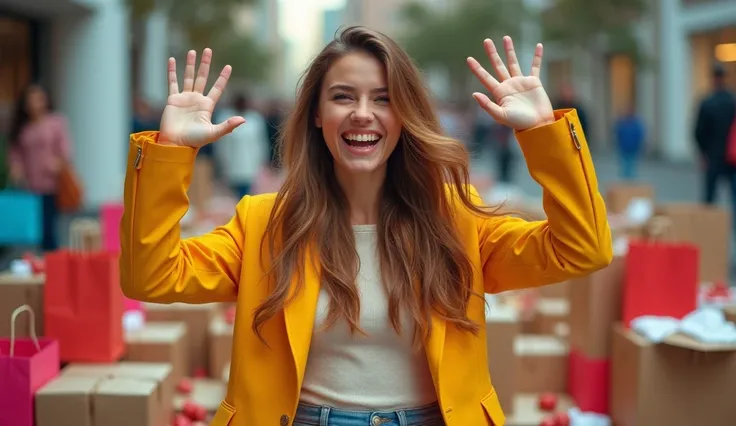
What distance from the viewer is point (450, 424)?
91.7 inches

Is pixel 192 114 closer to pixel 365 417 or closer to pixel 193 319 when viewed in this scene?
pixel 365 417

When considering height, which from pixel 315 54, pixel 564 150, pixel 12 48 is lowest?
pixel 564 150

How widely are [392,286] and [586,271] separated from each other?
517 millimetres

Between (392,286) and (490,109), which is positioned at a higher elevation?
(490,109)

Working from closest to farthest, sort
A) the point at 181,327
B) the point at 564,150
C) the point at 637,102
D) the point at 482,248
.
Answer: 1. the point at 564,150
2. the point at 482,248
3. the point at 181,327
4. the point at 637,102

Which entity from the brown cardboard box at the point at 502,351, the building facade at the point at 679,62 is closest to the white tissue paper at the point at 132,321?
the brown cardboard box at the point at 502,351

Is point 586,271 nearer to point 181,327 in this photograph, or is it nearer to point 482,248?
point 482,248

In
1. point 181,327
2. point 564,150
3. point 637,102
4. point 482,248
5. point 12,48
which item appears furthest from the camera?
point 637,102

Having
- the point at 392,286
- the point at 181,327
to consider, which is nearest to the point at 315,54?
the point at 392,286

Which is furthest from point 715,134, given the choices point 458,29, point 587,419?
point 458,29

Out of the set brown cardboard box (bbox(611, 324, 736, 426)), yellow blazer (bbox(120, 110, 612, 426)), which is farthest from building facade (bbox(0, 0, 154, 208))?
yellow blazer (bbox(120, 110, 612, 426))

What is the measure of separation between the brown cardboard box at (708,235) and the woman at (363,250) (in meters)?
3.71

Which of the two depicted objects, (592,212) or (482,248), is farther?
(482,248)

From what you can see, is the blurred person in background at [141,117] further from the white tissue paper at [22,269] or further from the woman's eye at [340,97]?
the woman's eye at [340,97]
